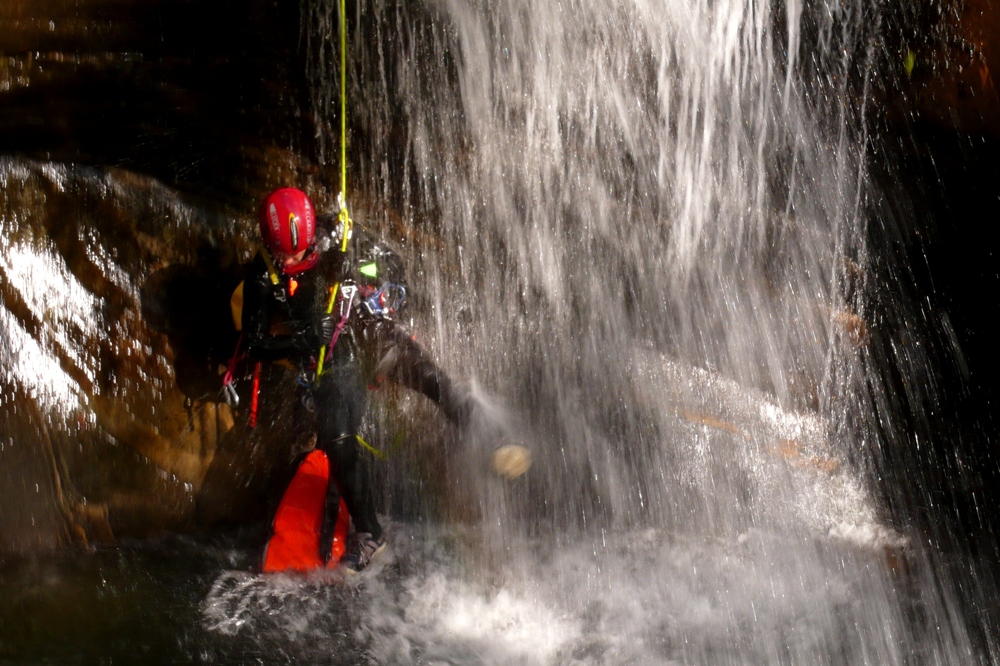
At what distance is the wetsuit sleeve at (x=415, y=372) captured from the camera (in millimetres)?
4277

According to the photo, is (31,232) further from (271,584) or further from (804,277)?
(804,277)

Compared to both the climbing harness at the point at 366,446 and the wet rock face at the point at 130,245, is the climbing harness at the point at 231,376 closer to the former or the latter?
the wet rock face at the point at 130,245

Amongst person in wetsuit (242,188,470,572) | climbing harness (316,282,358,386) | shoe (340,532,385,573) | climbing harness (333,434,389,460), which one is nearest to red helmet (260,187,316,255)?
person in wetsuit (242,188,470,572)

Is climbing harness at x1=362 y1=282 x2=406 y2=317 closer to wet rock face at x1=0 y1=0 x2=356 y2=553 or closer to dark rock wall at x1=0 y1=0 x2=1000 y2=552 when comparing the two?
wet rock face at x1=0 y1=0 x2=356 y2=553

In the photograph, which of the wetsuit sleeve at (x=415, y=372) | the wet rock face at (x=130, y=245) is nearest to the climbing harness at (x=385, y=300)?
the wetsuit sleeve at (x=415, y=372)

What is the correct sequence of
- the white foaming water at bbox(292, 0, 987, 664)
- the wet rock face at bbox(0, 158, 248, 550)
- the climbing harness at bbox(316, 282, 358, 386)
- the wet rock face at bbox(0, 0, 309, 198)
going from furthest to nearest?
the white foaming water at bbox(292, 0, 987, 664) < the climbing harness at bbox(316, 282, 358, 386) < the wet rock face at bbox(0, 0, 309, 198) < the wet rock face at bbox(0, 158, 248, 550)

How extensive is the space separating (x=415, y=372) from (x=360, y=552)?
1180 millimetres

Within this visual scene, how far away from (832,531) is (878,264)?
91.2 inches

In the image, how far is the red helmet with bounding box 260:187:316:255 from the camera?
12.0ft

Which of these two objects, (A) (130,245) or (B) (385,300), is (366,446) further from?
(A) (130,245)

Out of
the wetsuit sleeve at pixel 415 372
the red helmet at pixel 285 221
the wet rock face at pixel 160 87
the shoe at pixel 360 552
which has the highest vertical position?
the wet rock face at pixel 160 87

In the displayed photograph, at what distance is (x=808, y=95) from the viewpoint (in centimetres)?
554

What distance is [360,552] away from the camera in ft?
13.0

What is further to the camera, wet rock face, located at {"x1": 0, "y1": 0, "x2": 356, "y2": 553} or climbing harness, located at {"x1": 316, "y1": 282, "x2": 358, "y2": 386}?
climbing harness, located at {"x1": 316, "y1": 282, "x2": 358, "y2": 386}
